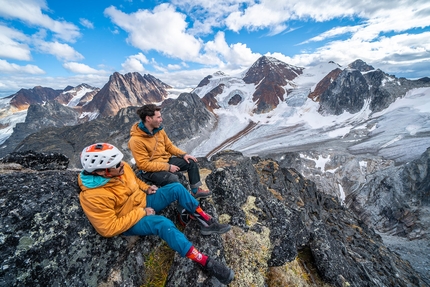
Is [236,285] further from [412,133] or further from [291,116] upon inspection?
[291,116]

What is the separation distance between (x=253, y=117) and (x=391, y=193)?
105 m

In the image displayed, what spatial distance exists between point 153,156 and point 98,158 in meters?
2.93

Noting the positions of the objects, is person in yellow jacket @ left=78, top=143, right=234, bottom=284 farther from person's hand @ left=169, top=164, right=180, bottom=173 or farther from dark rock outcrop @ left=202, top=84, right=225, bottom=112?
dark rock outcrop @ left=202, top=84, right=225, bottom=112

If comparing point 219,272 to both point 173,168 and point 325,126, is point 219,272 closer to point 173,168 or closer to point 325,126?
point 173,168

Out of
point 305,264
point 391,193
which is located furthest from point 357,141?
point 305,264

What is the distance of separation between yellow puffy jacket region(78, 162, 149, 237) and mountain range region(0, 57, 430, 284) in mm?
32936

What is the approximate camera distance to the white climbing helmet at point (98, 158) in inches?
205

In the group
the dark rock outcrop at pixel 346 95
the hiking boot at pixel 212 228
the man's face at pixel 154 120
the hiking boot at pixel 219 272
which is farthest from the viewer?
the dark rock outcrop at pixel 346 95

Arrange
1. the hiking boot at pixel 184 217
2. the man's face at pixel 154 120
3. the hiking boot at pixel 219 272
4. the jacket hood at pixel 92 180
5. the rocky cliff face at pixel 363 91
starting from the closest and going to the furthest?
1. the jacket hood at pixel 92 180
2. the hiking boot at pixel 219 272
3. the hiking boot at pixel 184 217
4. the man's face at pixel 154 120
5. the rocky cliff face at pixel 363 91

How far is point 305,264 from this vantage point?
815cm

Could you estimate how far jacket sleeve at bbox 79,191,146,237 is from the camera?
494 centimetres

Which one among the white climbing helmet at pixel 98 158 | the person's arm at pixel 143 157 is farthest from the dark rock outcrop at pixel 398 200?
the white climbing helmet at pixel 98 158

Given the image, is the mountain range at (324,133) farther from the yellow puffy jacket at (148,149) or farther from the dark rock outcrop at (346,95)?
the yellow puffy jacket at (148,149)

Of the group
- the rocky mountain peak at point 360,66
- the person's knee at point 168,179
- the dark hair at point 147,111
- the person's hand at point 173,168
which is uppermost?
the rocky mountain peak at point 360,66
